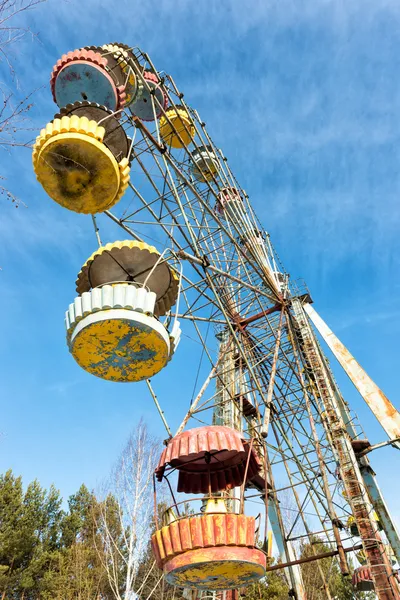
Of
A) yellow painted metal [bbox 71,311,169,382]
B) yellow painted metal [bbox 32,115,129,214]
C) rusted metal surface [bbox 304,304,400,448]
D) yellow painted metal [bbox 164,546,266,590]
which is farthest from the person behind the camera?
rusted metal surface [bbox 304,304,400,448]

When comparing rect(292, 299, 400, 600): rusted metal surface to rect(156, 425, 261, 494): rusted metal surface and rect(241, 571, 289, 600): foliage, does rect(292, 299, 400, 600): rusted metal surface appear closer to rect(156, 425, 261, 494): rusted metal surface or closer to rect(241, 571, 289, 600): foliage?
rect(156, 425, 261, 494): rusted metal surface

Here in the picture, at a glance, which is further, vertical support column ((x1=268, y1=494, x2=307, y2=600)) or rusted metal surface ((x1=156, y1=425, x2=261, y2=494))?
vertical support column ((x1=268, y1=494, x2=307, y2=600))

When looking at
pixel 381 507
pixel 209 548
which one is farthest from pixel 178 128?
pixel 381 507

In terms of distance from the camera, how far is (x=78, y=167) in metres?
5.57

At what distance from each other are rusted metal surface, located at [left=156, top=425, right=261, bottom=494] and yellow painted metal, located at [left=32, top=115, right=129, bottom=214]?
336 cm

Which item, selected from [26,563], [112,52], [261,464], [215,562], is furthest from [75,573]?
[112,52]

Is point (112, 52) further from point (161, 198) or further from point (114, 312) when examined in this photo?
A: point (114, 312)

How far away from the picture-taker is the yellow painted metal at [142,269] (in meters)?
5.88

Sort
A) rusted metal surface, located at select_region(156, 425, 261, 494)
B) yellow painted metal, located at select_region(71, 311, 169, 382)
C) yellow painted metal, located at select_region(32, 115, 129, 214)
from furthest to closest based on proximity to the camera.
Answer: rusted metal surface, located at select_region(156, 425, 261, 494) < yellow painted metal, located at select_region(32, 115, 129, 214) < yellow painted metal, located at select_region(71, 311, 169, 382)

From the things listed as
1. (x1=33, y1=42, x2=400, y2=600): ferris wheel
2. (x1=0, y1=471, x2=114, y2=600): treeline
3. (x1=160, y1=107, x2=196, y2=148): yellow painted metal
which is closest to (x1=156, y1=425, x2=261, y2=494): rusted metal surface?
(x1=33, y1=42, x2=400, y2=600): ferris wheel

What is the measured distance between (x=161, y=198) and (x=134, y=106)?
3398mm

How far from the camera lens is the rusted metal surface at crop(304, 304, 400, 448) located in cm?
→ 1119

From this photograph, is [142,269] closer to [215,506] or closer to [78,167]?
[78,167]

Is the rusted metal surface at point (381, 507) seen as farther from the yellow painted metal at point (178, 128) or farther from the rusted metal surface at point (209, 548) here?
the yellow painted metal at point (178, 128)
